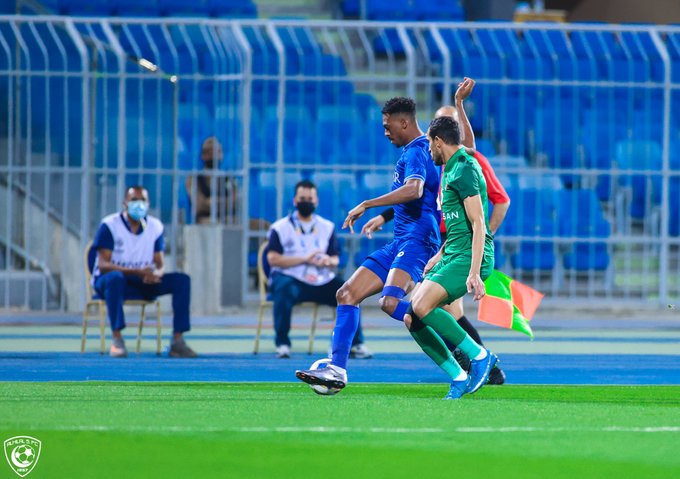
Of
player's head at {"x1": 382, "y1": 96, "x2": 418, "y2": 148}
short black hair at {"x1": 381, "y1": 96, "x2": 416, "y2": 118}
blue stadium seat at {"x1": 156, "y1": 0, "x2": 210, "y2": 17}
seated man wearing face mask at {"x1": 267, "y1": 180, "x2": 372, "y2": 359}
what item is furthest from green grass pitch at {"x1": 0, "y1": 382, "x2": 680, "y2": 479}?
blue stadium seat at {"x1": 156, "y1": 0, "x2": 210, "y2": 17}

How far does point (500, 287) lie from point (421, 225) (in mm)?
1404

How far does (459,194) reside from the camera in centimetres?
887

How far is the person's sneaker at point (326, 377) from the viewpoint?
8.98 metres

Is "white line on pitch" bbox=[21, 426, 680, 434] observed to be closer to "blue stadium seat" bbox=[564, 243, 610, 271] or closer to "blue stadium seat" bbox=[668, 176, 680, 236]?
"blue stadium seat" bbox=[564, 243, 610, 271]

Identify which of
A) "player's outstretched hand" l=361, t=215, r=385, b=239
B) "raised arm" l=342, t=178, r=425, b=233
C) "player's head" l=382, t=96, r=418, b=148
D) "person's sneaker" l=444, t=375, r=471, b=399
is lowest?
"person's sneaker" l=444, t=375, r=471, b=399

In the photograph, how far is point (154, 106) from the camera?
58.2ft

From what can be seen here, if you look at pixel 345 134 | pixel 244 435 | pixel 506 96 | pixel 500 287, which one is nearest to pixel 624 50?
pixel 506 96

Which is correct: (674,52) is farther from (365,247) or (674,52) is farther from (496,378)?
(496,378)

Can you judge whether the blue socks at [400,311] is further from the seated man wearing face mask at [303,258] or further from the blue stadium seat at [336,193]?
the blue stadium seat at [336,193]

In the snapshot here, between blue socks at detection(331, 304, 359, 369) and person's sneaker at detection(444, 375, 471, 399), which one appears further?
blue socks at detection(331, 304, 359, 369)

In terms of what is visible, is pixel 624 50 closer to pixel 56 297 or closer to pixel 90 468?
pixel 56 297

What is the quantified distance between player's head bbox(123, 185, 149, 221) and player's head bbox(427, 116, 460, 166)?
4714 millimetres

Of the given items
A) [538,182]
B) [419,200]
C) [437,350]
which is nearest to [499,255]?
[538,182]

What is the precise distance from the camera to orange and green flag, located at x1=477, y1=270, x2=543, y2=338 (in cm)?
1038
